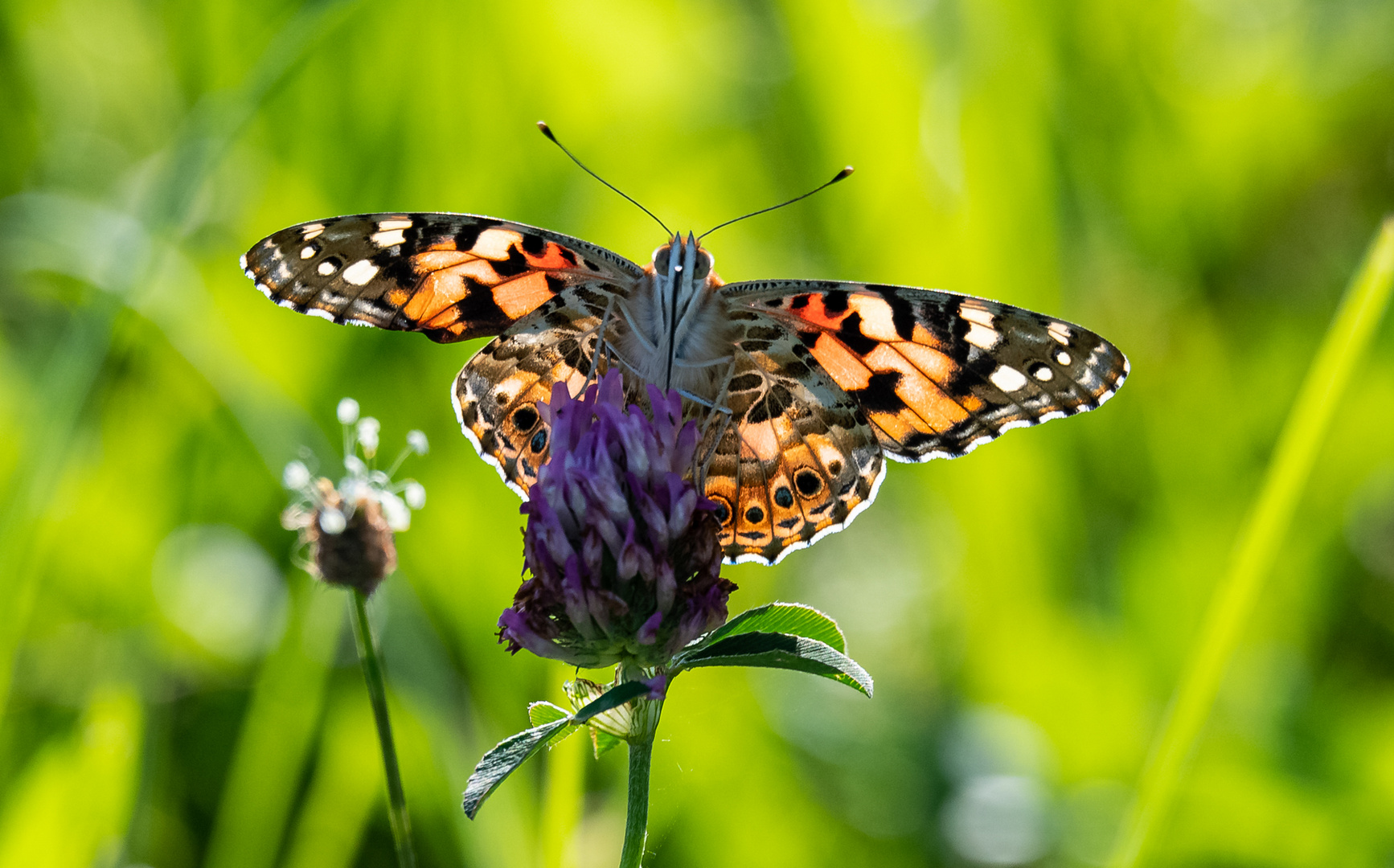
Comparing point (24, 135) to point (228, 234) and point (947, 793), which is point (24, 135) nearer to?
point (228, 234)

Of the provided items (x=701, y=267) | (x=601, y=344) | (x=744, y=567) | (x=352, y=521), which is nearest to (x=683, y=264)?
(x=701, y=267)

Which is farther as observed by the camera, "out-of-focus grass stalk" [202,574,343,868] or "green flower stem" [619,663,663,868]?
"out-of-focus grass stalk" [202,574,343,868]

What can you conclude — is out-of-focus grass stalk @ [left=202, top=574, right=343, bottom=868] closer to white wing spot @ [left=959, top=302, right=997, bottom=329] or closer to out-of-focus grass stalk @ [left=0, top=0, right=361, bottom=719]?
out-of-focus grass stalk @ [left=0, top=0, right=361, bottom=719]

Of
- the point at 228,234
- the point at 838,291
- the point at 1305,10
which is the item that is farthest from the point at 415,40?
the point at 1305,10

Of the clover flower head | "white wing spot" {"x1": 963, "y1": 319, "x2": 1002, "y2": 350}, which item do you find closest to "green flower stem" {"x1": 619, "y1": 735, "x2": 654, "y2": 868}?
the clover flower head

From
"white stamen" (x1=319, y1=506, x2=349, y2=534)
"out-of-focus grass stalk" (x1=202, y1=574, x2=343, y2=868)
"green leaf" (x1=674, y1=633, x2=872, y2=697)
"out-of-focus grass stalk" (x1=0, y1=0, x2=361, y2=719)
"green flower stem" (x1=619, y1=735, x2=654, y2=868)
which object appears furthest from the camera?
"out-of-focus grass stalk" (x1=202, y1=574, x2=343, y2=868)

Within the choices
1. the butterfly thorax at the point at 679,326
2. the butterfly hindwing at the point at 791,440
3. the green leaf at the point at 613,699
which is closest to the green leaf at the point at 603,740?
the green leaf at the point at 613,699

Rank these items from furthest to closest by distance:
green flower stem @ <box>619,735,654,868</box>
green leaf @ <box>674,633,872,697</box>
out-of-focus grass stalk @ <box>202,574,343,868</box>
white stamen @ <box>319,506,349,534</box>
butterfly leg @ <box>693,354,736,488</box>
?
out-of-focus grass stalk @ <box>202,574,343,868</box> < butterfly leg @ <box>693,354,736,488</box> < white stamen @ <box>319,506,349,534</box> < green leaf @ <box>674,633,872,697</box> < green flower stem @ <box>619,735,654,868</box>
